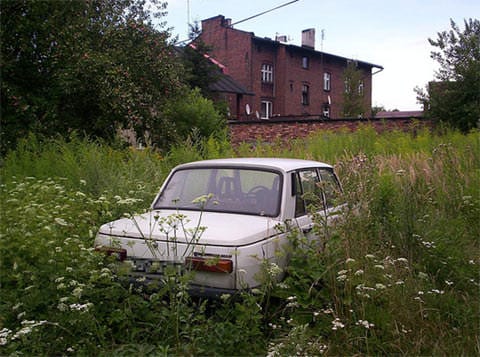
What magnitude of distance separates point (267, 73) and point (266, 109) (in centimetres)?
300

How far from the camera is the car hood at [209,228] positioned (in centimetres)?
414

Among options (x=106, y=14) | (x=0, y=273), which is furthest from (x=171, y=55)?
(x=0, y=273)

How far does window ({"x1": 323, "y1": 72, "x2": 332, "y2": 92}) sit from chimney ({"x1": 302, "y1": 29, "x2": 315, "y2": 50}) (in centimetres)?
293

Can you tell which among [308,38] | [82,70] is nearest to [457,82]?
[82,70]

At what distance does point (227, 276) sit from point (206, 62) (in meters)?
29.3

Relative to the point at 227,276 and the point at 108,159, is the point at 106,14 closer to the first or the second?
the point at 108,159

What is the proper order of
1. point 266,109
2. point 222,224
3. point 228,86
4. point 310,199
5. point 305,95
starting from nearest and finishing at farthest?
point 222,224 < point 310,199 < point 228,86 < point 266,109 < point 305,95

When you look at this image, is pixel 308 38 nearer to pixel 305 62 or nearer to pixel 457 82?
pixel 305 62

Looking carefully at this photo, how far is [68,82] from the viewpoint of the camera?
11.7 meters

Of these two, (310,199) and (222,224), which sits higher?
(310,199)

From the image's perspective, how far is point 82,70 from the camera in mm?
12414

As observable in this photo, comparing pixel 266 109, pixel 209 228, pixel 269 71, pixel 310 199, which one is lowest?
pixel 209 228

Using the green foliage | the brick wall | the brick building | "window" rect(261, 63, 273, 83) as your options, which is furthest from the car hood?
"window" rect(261, 63, 273, 83)

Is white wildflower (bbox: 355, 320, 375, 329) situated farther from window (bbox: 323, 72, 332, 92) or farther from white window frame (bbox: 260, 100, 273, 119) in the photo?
window (bbox: 323, 72, 332, 92)
